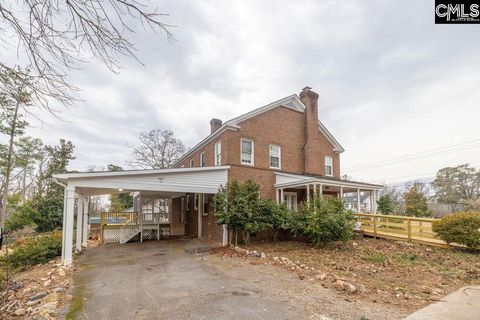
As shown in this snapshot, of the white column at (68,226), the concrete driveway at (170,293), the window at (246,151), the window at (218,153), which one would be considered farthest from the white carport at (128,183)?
the concrete driveway at (170,293)

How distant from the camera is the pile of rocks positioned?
459 centimetres

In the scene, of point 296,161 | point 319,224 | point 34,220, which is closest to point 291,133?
point 296,161

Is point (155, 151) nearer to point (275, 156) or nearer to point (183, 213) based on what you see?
point (183, 213)

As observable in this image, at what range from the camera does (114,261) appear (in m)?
9.66

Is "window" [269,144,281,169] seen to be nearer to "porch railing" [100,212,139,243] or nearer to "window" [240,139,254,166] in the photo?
"window" [240,139,254,166]

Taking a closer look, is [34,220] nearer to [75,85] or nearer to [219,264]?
[219,264]

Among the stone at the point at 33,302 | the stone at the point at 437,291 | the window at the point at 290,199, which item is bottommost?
the stone at the point at 33,302

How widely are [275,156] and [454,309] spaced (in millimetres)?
11208

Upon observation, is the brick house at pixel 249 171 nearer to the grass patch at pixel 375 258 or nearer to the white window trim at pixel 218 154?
the white window trim at pixel 218 154

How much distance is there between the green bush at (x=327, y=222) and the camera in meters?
10.5

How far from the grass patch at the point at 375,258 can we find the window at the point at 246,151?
7123 millimetres

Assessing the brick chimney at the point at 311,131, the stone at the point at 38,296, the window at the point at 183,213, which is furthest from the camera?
the window at the point at 183,213

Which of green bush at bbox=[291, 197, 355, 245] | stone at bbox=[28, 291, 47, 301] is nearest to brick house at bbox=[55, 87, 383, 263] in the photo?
green bush at bbox=[291, 197, 355, 245]

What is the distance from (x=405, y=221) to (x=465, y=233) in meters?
2.46
